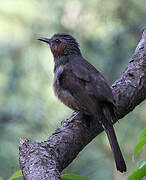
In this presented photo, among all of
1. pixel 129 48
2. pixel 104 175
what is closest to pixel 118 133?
pixel 104 175

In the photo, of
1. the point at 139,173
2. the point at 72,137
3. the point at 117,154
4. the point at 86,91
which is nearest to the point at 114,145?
the point at 117,154

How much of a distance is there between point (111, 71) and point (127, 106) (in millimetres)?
1897

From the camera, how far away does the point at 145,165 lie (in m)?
2.07

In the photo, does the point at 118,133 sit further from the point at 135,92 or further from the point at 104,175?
the point at 135,92

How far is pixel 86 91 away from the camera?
394cm

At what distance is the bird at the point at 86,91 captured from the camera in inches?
143

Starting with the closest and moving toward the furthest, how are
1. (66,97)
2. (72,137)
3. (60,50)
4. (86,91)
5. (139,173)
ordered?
(139,173) < (72,137) < (86,91) < (66,97) < (60,50)

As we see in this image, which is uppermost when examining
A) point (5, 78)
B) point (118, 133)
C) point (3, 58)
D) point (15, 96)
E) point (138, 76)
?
point (3, 58)

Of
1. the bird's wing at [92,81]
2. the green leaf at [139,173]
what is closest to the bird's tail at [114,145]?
the bird's wing at [92,81]

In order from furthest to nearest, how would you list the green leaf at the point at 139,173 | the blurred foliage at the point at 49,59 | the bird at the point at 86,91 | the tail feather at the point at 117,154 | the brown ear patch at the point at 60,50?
the blurred foliage at the point at 49,59
the brown ear patch at the point at 60,50
the bird at the point at 86,91
the tail feather at the point at 117,154
the green leaf at the point at 139,173

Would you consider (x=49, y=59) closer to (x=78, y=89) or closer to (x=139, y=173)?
(x=78, y=89)

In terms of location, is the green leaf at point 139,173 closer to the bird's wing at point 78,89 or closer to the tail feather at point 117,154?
the tail feather at point 117,154

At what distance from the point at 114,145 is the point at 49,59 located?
3022 mm

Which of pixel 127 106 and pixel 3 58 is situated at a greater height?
pixel 3 58
